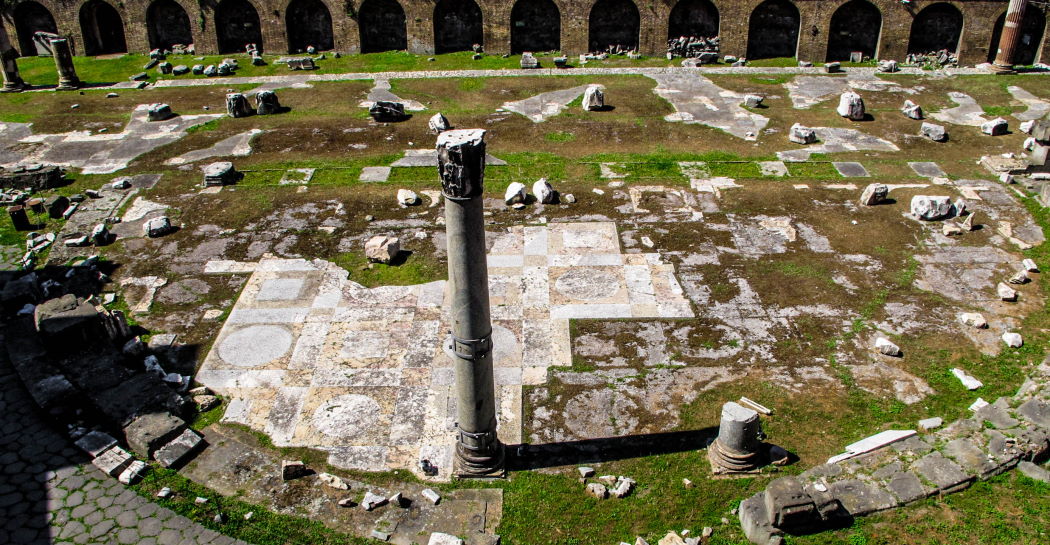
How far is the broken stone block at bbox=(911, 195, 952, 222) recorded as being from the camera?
1523 centimetres

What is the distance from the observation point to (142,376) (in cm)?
1115

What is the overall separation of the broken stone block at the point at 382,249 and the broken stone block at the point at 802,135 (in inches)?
392

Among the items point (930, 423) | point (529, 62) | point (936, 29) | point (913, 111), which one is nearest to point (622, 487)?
point (930, 423)

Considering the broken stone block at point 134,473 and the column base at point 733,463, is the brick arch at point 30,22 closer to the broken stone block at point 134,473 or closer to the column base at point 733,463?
the broken stone block at point 134,473

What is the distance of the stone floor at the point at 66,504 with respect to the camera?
8938 millimetres

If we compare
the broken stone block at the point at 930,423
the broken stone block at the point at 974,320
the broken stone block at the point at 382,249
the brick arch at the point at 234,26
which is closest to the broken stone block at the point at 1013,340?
the broken stone block at the point at 974,320

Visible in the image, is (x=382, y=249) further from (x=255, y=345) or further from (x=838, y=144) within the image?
(x=838, y=144)

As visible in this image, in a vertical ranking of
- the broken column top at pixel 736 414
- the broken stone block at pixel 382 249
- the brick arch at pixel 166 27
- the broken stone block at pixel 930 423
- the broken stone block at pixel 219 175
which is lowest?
the broken stone block at pixel 930 423

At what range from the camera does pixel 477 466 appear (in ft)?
31.9

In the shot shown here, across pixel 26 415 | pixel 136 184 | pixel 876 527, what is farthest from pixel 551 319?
pixel 136 184

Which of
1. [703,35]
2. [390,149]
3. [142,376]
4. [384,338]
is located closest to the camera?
[142,376]

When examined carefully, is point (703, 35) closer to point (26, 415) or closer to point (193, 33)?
point (193, 33)

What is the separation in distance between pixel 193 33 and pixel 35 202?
12.8 meters

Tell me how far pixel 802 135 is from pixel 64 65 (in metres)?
20.8
